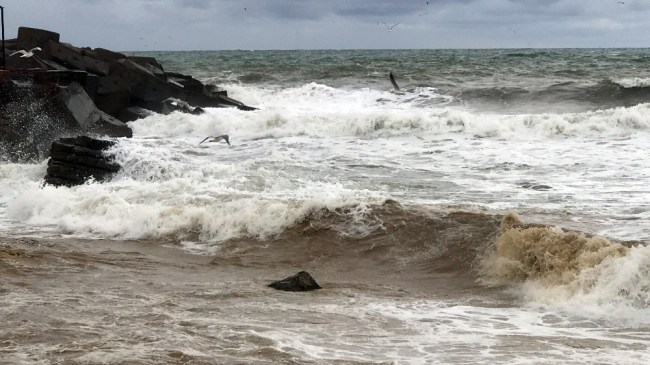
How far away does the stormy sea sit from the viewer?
5.47m

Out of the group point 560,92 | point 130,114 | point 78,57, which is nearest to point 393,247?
point 130,114

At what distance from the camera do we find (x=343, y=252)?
880cm

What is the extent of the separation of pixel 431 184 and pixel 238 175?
313 centimetres

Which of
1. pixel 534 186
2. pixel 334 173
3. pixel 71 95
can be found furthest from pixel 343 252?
pixel 71 95

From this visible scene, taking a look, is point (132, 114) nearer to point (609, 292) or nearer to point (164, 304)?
point (164, 304)

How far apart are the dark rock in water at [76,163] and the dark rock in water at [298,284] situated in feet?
19.3

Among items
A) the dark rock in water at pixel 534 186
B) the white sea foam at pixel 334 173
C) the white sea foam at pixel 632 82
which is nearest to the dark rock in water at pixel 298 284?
the white sea foam at pixel 334 173

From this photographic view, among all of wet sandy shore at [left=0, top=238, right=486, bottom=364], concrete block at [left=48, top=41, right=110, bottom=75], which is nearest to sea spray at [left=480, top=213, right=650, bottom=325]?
wet sandy shore at [left=0, top=238, right=486, bottom=364]

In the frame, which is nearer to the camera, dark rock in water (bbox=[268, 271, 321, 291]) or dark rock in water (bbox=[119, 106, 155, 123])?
dark rock in water (bbox=[268, 271, 321, 291])

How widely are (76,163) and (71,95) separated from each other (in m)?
2.73

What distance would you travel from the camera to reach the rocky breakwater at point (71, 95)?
1375 centimetres

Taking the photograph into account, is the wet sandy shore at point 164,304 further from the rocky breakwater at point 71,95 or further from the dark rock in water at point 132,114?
the dark rock in water at point 132,114

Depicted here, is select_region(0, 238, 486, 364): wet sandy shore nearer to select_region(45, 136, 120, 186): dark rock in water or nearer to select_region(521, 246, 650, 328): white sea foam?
select_region(521, 246, 650, 328): white sea foam

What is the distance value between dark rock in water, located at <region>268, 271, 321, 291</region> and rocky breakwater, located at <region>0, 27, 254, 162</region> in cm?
800
